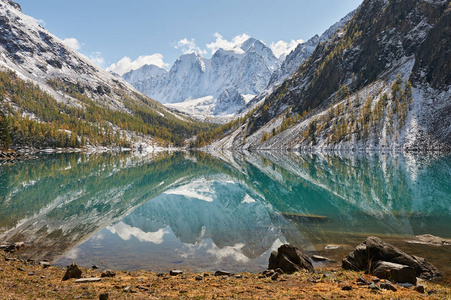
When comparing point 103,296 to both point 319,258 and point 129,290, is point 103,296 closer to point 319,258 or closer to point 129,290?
point 129,290

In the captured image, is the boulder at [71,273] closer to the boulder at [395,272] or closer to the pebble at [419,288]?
the boulder at [395,272]

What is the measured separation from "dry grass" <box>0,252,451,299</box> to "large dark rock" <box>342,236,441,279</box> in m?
1.04

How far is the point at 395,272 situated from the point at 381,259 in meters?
1.82

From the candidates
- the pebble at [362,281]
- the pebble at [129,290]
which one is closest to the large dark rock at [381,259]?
the pebble at [362,281]

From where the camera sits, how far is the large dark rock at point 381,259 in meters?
15.3

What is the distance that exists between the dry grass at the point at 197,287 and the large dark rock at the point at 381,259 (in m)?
1.04

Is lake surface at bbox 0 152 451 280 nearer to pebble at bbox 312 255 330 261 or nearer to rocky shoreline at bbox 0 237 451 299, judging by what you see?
pebble at bbox 312 255 330 261

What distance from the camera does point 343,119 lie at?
170 meters

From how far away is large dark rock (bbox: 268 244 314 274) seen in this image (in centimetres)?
1660

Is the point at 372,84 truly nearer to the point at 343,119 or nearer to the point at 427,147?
the point at 343,119

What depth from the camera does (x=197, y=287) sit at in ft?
44.9

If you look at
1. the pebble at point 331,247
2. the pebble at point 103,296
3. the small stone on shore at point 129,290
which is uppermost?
the pebble at point 103,296

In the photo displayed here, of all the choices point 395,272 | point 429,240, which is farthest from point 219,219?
point 395,272

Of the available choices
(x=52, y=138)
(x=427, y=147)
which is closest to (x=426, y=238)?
(x=427, y=147)
